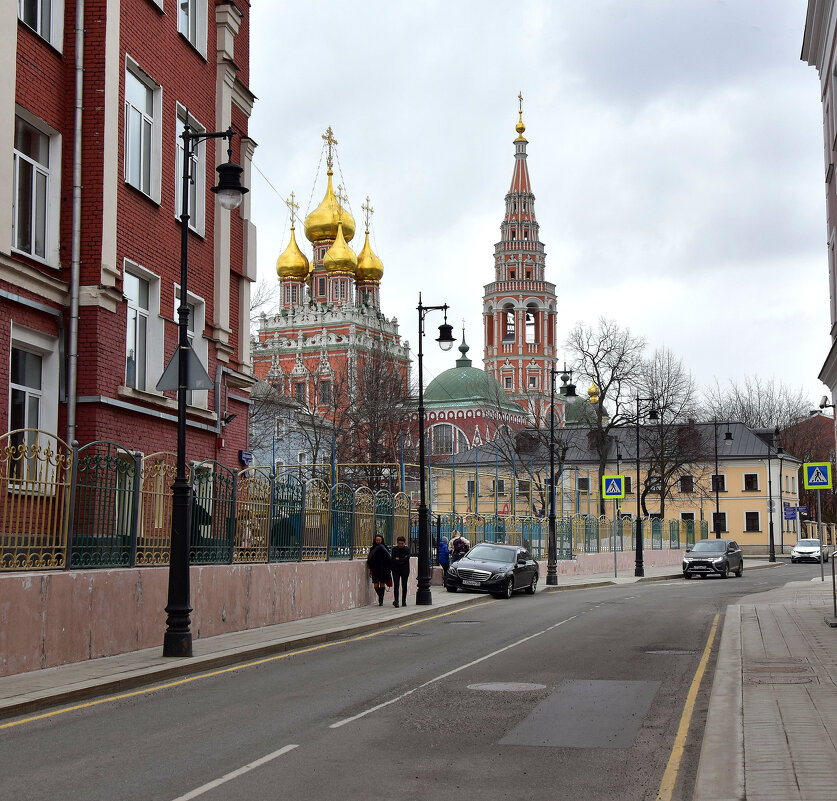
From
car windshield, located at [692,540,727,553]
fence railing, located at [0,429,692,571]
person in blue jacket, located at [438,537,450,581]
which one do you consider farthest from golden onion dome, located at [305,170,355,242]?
fence railing, located at [0,429,692,571]

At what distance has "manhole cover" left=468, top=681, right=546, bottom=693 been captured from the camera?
1257 centimetres

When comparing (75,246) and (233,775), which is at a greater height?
(75,246)

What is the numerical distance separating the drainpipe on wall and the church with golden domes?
80895 mm

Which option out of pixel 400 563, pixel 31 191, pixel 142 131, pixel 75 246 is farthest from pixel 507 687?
pixel 400 563

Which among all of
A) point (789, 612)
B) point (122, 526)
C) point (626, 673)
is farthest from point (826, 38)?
point (122, 526)

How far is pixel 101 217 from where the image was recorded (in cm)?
1880

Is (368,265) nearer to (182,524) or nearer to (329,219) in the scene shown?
(329,219)

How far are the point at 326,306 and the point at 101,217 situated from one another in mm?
88458

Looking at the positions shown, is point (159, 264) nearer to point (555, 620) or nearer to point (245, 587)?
point (245, 587)

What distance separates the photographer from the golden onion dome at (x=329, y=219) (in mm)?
107312

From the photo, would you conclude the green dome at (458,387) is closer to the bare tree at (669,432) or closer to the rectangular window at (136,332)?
the bare tree at (669,432)

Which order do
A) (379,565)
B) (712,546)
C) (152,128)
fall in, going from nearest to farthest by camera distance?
(152,128) → (379,565) → (712,546)

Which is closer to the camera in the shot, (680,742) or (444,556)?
(680,742)

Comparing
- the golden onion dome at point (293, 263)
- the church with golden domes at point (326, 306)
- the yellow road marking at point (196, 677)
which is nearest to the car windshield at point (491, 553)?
the yellow road marking at point (196, 677)
